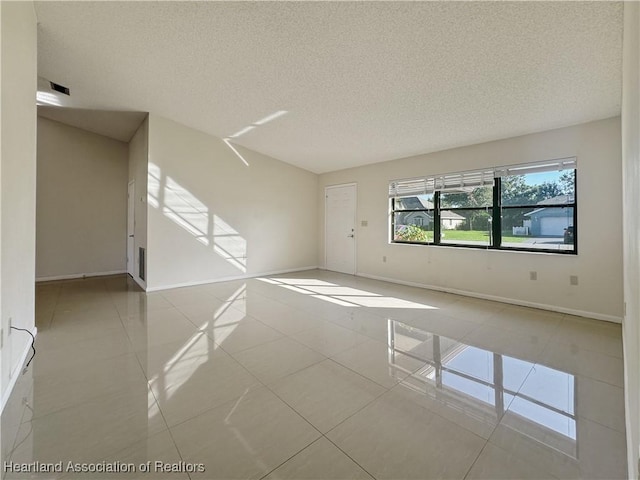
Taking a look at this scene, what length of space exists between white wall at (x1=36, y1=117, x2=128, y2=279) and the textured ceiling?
359mm

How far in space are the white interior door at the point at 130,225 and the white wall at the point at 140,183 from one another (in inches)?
10.1

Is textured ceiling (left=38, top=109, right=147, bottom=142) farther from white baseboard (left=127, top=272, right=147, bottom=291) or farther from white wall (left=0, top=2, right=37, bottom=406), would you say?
white baseboard (left=127, top=272, right=147, bottom=291)

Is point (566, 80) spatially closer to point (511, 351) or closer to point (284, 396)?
point (511, 351)

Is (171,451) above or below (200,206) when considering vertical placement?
below

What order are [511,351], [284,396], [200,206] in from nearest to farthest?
[284,396]
[511,351]
[200,206]

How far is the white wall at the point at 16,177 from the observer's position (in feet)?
5.92

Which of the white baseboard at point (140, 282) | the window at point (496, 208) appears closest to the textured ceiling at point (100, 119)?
the white baseboard at point (140, 282)

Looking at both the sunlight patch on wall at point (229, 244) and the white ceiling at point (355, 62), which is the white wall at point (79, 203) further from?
the sunlight patch on wall at point (229, 244)

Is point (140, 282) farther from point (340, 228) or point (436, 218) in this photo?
point (436, 218)

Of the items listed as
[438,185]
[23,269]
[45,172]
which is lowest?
[23,269]

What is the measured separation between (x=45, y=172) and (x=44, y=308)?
11.1 feet

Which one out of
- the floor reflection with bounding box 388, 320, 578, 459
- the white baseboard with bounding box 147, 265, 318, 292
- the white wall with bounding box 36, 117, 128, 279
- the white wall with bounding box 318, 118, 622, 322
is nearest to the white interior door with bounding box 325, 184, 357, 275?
the white baseboard with bounding box 147, 265, 318, 292

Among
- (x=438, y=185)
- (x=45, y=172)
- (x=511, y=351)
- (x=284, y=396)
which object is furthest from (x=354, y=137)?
(x=45, y=172)

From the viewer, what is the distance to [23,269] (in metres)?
2.33
